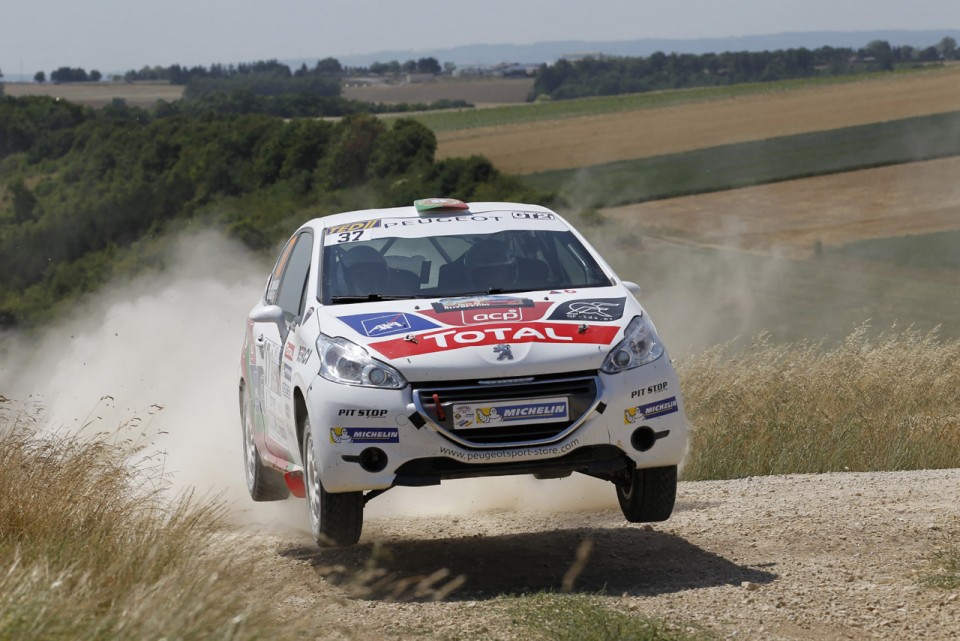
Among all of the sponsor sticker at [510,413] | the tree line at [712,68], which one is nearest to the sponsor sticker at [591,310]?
the sponsor sticker at [510,413]

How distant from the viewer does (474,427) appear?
6.34 metres

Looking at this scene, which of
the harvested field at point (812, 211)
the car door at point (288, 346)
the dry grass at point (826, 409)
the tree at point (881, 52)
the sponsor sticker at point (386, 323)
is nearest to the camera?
the sponsor sticker at point (386, 323)

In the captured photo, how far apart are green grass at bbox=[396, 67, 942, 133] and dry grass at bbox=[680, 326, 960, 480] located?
206 feet

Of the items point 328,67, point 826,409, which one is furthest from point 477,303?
point 328,67

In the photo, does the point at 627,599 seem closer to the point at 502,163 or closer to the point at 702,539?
the point at 702,539

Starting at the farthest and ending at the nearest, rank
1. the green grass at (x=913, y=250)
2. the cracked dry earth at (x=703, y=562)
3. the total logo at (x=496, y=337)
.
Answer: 1. the green grass at (x=913, y=250)
2. the total logo at (x=496, y=337)
3. the cracked dry earth at (x=703, y=562)

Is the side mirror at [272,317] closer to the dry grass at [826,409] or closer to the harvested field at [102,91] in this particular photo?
the dry grass at [826,409]

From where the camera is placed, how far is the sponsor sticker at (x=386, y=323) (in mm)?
6613

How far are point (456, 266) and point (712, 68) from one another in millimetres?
93344

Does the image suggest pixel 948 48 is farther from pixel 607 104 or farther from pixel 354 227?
pixel 354 227

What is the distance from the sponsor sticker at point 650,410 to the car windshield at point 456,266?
979mm

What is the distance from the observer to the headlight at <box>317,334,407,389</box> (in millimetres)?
6359

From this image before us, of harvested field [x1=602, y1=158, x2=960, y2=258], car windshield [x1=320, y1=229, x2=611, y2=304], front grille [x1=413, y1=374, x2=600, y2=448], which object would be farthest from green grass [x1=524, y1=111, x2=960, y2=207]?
front grille [x1=413, y1=374, x2=600, y2=448]

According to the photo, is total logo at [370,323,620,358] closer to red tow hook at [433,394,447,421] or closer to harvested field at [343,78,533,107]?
red tow hook at [433,394,447,421]
